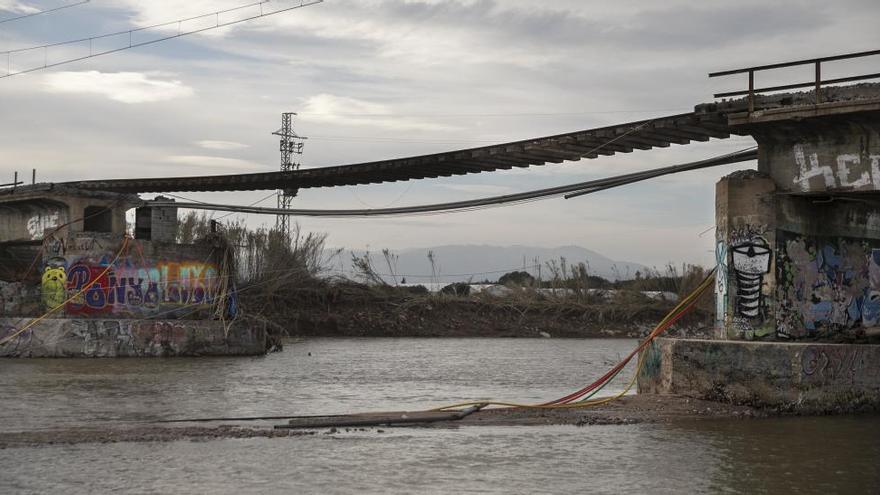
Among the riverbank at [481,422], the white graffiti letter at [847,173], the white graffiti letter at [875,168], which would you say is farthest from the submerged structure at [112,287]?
the white graffiti letter at [875,168]

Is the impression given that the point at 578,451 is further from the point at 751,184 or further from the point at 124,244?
the point at 124,244

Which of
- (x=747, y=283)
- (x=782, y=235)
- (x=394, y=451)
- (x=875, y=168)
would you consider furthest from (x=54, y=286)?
(x=875, y=168)

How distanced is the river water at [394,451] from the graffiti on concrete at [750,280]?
2.02m

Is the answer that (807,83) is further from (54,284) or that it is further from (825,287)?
(54,284)

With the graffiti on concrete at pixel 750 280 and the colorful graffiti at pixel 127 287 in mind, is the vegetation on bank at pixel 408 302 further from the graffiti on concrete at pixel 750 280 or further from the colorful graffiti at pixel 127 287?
the graffiti on concrete at pixel 750 280

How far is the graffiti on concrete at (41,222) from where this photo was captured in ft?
88.0

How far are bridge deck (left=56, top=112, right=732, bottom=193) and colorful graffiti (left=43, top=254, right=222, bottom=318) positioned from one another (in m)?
2.40

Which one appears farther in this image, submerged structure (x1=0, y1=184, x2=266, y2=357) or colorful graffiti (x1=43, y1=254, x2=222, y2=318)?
colorful graffiti (x1=43, y1=254, x2=222, y2=318)

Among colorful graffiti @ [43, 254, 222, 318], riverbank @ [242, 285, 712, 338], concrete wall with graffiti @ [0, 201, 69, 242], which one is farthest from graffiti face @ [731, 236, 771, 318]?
riverbank @ [242, 285, 712, 338]

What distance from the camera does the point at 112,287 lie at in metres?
25.8

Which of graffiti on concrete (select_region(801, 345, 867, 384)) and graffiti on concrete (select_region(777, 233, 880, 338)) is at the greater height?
graffiti on concrete (select_region(777, 233, 880, 338))

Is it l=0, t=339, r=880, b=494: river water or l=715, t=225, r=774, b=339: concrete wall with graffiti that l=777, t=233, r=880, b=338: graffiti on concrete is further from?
l=0, t=339, r=880, b=494: river water

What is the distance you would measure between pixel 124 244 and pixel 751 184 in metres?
16.7

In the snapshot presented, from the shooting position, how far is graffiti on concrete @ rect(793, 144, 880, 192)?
15.0 meters
